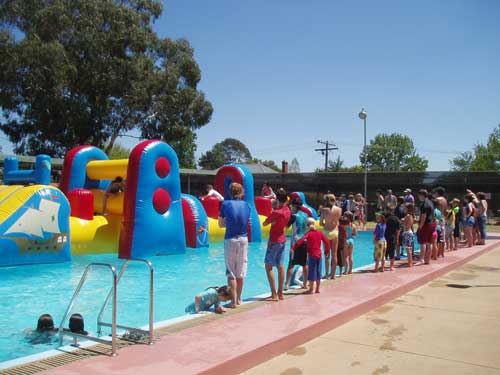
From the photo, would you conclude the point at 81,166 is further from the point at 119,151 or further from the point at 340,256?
the point at 119,151

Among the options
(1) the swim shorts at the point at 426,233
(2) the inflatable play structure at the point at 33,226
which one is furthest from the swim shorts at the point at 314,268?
(2) the inflatable play structure at the point at 33,226

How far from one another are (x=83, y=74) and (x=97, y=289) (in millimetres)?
20144

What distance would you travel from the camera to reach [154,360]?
4.00 metres

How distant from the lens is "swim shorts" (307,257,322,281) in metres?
6.78

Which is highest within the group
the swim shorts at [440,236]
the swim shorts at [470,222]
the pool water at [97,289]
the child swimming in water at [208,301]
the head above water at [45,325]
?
the swim shorts at [470,222]

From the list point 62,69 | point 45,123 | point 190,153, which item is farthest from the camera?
point 190,153

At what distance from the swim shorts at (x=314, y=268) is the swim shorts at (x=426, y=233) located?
13.1ft

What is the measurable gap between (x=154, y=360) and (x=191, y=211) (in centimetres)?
921

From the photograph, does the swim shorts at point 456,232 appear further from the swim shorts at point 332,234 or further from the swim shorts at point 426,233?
the swim shorts at point 332,234

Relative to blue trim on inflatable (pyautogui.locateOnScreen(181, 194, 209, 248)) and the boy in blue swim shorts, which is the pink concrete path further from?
blue trim on inflatable (pyautogui.locateOnScreen(181, 194, 209, 248))

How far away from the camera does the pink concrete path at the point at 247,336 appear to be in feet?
12.7

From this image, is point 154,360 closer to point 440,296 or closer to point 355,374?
point 355,374

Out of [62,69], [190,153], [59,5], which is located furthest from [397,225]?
[190,153]

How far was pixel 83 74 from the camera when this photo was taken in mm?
25422
